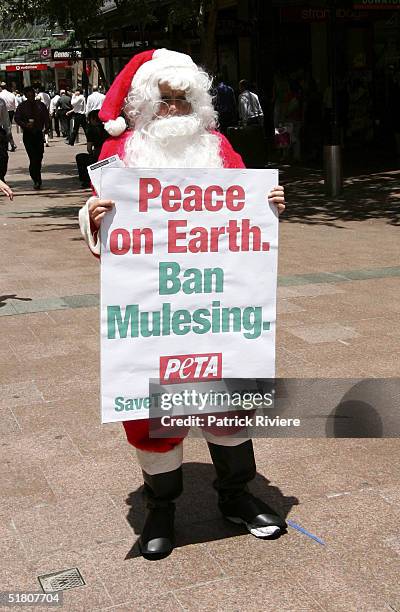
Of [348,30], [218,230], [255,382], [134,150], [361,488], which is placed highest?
[348,30]

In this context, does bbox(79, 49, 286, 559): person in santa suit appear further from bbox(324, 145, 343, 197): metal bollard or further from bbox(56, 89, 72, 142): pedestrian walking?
bbox(56, 89, 72, 142): pedestrian walking

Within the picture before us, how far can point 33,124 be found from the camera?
15.7 meters

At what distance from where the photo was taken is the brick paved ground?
124 inches

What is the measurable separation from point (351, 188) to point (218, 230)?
37.8 feet

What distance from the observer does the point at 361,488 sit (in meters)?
3.91

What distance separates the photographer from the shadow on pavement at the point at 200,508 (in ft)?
11.6

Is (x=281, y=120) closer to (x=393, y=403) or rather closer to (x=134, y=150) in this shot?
(x=393, y=403)

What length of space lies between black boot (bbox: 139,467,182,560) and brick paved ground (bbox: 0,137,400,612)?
2.2 inches

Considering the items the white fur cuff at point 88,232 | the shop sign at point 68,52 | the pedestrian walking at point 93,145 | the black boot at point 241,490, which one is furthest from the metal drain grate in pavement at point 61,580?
the shop sign at point 68,52

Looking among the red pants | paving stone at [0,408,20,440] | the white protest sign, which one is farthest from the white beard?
paving stone at [0,408,20,440]

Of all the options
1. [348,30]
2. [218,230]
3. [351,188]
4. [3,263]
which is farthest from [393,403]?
[348,30]

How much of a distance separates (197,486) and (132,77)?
1.80 metres

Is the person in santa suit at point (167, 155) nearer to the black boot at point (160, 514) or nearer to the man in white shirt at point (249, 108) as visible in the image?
the black boot at point (160, 514)

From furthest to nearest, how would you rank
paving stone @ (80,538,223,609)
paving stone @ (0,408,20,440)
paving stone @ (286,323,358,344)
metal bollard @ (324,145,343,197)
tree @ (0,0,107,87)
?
tree @ (0,0,107,87) < metal bollard @ (324,145,343,197) < paving stone @ (286,323,358,344) < paving stone @ (0,408,20,440) < paving stone @ (80,538,223,609)
